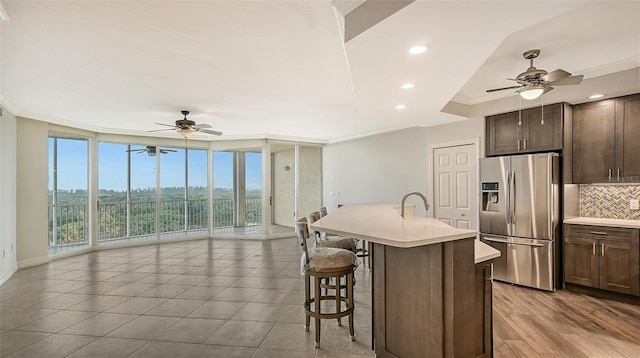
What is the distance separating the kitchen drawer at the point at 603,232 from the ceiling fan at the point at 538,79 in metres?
1.88

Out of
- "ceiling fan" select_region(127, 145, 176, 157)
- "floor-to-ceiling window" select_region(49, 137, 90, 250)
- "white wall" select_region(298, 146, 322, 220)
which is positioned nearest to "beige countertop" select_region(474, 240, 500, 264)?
"white wall" select_region(298, 146, 322, 220)

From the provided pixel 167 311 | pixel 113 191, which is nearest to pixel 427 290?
pixel 167 311

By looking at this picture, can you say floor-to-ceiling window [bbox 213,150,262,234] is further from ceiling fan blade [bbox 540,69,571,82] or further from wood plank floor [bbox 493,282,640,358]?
ceiling fan blade [bbox 540,69,571,82]

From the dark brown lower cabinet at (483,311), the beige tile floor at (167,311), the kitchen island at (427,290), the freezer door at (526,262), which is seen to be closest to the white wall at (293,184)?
the beige tile floor at (167,311)

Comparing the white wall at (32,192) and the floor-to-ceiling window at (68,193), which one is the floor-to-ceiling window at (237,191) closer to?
the floor-to-ceiling window at (68,193)

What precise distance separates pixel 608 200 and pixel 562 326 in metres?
2.10

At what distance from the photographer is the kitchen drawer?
3.40 metres

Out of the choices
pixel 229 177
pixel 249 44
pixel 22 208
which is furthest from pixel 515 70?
pixel 22 208

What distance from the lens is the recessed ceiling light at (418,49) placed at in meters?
2.23

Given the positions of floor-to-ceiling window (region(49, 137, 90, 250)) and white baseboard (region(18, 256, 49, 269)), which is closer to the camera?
white baseboard (region(18, 256, 49, 269))

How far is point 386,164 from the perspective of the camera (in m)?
6.54

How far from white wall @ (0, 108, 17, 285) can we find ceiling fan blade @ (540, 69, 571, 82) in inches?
261

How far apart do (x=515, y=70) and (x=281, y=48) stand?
105 inches

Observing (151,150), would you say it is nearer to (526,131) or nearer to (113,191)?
(113,191)
